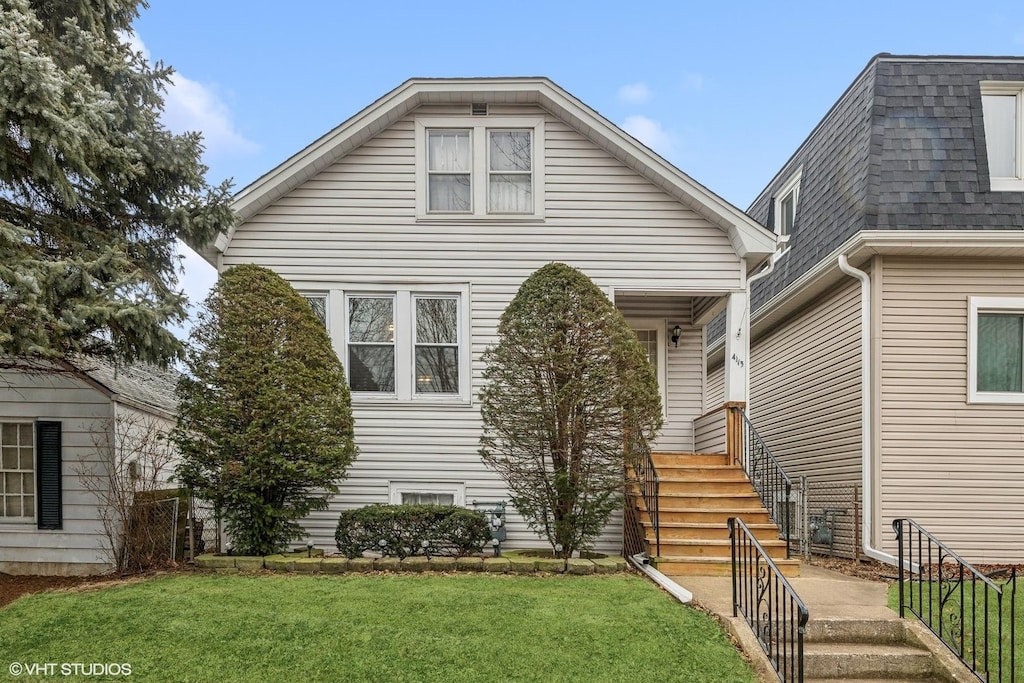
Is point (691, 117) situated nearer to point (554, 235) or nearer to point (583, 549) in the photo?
point (554, 235)

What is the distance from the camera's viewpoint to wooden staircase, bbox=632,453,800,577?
774 cm

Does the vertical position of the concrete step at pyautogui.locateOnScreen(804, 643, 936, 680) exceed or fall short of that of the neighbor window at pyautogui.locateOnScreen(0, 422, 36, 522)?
it falls short

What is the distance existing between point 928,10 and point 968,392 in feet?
49.2

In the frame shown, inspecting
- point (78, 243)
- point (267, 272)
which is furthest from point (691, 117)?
point (78, 243)

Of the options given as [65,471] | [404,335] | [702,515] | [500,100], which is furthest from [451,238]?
[65,471]

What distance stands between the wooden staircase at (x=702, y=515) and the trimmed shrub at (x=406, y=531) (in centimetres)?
225

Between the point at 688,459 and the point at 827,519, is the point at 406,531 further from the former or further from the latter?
the point at 827,519

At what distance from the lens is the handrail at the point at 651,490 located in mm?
7857

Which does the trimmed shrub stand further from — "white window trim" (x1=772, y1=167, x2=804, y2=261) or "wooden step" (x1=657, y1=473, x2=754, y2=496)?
"white window trim" (x1=772, y1=167, x2=804, y2=261)

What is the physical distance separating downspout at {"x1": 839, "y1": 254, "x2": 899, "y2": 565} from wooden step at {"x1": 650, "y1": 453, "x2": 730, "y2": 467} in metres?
1.86

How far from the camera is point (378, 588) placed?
6711 millimetres

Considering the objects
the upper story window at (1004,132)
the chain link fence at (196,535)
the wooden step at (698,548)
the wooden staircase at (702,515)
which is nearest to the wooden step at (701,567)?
the wooden staircase at (702,515)

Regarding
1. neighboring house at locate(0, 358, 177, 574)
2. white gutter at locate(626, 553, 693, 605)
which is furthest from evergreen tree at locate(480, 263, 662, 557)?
neighboring house at locate(0, 358, 177, 574)

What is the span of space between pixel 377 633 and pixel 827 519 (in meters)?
7.53
